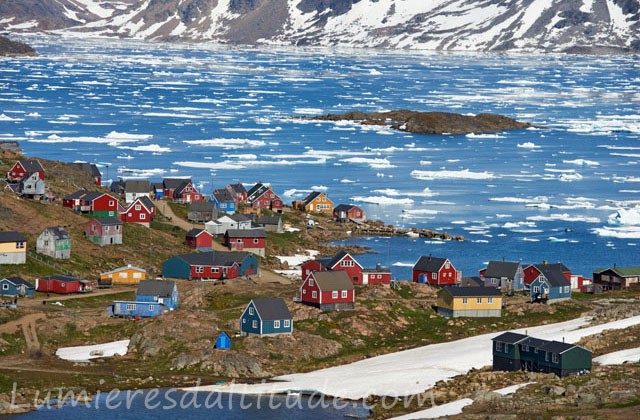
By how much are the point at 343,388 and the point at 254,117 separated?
11773 centimetres

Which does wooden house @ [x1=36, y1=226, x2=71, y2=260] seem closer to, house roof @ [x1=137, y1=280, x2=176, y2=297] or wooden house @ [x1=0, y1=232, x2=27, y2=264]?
wooden house @ [x1=0, y1=232, x2=27, y2=264]

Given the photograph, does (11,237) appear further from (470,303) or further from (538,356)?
(538,356)

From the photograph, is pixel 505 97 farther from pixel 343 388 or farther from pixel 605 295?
pixel 343 388

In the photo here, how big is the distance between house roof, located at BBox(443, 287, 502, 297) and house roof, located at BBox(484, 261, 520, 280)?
17.4 ft

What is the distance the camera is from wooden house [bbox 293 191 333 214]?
93000mm

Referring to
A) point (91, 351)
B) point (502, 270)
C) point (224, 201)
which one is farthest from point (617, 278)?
point (91, 351)

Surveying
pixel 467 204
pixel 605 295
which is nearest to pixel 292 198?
pixel 467 204

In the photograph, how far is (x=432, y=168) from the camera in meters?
A: 120

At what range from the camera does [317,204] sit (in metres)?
93.3

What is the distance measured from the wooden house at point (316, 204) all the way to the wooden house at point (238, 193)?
381 centimetres

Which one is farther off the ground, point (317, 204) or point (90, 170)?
point (90, 170)

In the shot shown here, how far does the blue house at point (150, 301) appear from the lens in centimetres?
5975

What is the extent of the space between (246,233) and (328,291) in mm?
16199

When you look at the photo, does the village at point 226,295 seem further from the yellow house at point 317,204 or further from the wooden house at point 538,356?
the yellow house at point 317,204
